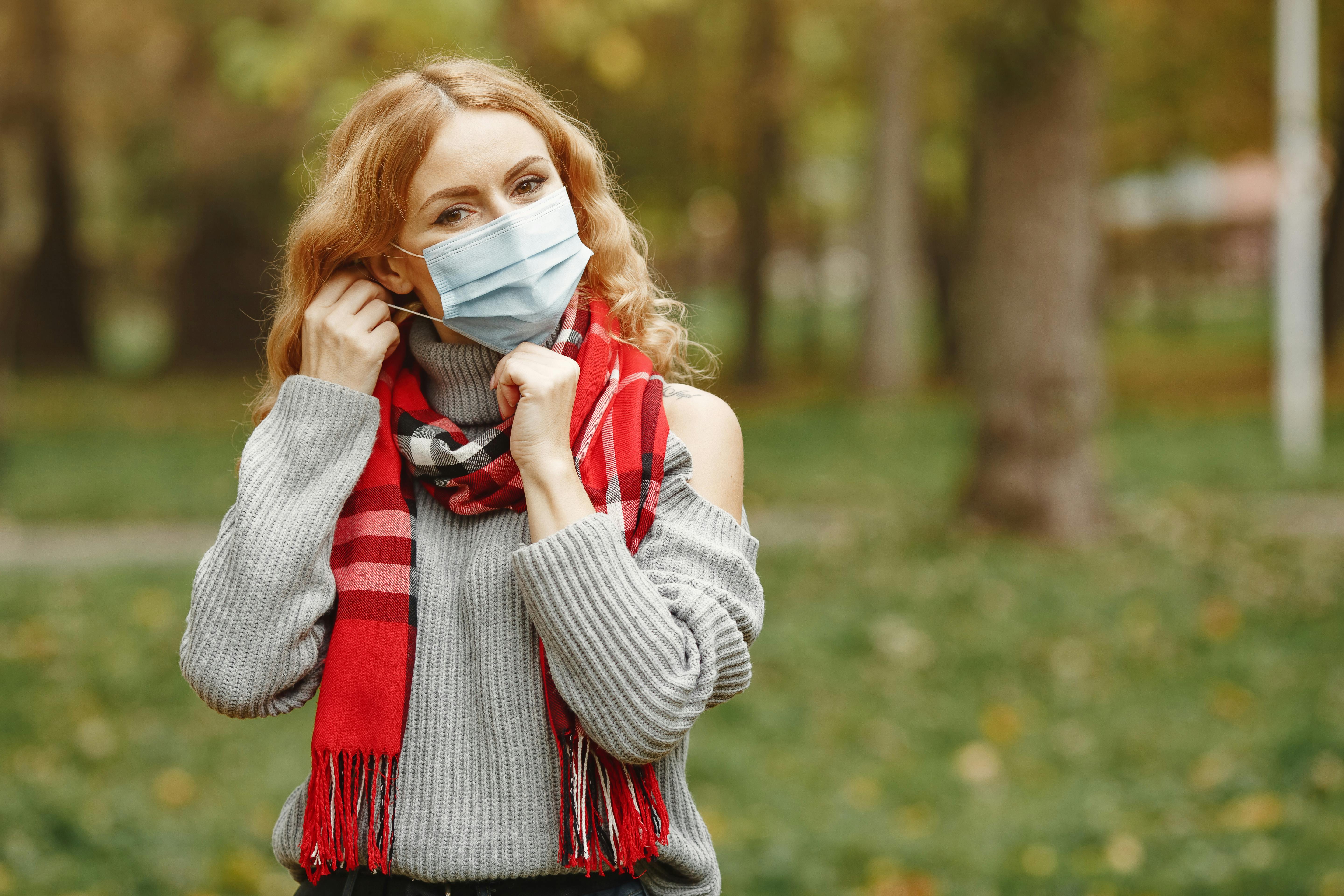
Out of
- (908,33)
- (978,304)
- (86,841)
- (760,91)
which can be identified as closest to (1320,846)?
(86,841)

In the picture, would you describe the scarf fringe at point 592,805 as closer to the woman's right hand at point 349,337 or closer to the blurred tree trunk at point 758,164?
the woman's right hand at point 349,337

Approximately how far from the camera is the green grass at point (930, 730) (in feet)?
13.3

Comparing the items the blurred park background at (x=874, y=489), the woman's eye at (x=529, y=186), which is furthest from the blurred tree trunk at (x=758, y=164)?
the woman's eye at (x=529, y=186)

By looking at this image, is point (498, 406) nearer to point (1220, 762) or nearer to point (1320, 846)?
point (1320, 846)

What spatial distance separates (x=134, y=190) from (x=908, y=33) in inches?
659

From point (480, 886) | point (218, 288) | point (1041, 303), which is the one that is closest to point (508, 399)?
point (480, 886)

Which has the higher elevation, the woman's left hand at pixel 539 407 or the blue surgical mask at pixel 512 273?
the blue surgical mask at pixel 512 273

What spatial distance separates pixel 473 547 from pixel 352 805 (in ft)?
1.31

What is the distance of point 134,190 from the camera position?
76.9ft

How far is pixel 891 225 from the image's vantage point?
1636 cm

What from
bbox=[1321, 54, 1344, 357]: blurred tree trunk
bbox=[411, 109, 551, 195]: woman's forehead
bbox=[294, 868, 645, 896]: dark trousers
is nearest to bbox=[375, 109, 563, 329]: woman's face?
bbox=[411, 109, 551, 195]: woman's forehead

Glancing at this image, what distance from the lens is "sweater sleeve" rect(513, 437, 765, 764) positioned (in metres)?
1.77

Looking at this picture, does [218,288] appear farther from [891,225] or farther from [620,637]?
[620,637]

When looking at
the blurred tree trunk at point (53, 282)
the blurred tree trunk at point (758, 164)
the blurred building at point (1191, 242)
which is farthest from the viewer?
the blurred building at point (1191, 242)
